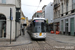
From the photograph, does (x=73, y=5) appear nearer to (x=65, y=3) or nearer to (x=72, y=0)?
(x=72, y=0)

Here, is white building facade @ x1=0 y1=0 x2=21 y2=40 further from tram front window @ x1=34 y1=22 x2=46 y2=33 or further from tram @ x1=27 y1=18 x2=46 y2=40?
tram front window @ x1=34 y1=22 x2=46 y2=33

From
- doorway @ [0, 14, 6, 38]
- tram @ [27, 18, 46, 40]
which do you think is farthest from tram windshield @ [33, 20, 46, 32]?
doorway @ [0, 14, 6, 38]

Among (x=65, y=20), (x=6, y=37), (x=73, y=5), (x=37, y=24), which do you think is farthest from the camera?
(x=65, y=20)

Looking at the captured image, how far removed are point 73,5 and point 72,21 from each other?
364 cm

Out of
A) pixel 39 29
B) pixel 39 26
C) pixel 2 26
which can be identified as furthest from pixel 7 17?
pixel 39 29

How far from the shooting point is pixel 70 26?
23.2m

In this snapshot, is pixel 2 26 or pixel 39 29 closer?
pixel 2 26

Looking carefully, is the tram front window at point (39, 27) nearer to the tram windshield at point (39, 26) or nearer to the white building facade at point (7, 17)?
the tram windshield at point (39, 26)

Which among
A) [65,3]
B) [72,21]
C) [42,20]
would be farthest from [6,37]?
[65,3]

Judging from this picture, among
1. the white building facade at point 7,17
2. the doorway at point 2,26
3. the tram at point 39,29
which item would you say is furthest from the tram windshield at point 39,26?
the doorway at point 2,26

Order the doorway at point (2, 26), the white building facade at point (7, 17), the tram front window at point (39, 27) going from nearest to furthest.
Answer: the white building facade at point (7, 17)
the doorway at point (2, 26)
the tram front window at point (39, 27)

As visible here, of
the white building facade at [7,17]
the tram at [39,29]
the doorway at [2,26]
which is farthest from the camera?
the tram at [39,29]

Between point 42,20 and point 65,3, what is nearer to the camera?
point 42,20

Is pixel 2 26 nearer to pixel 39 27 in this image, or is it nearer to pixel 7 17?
pixel 7 17
